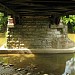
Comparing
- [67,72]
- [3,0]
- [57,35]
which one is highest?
[3,0]

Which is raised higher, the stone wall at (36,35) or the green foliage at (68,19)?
the green foliage at (68,19)

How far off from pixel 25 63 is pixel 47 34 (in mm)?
3338

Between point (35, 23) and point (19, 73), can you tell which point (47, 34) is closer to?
point (35, 23)

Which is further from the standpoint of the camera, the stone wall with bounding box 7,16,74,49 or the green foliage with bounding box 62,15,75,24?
the green foliage with bounding box 62,15,75,24

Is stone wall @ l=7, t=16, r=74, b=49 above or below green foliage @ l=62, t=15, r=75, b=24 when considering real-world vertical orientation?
below

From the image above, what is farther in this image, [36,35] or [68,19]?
[68,19]

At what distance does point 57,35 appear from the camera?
13672 millimetres

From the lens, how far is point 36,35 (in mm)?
13547

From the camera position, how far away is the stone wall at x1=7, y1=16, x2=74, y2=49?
1348 centimetres

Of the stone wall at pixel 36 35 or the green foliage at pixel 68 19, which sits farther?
the green foliage at pixel 68 19

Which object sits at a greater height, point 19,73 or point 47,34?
point 47,34

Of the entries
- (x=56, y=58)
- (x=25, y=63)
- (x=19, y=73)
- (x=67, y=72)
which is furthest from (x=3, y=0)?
(x=56, y=58)

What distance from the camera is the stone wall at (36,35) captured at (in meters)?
13.5

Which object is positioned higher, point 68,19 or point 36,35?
point 68,19
